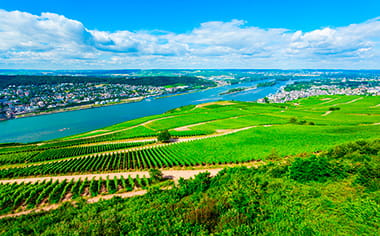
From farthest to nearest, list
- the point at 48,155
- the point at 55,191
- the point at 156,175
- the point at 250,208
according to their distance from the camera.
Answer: the point at 48,155 → the point at 156,175 → the point at 55,191 → the point at 250,208

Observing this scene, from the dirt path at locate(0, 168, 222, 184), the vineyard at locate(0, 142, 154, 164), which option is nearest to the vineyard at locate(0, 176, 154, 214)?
the dirt path at locate(0, 168, 222, 184)

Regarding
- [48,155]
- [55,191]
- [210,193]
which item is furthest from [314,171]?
[48,155]

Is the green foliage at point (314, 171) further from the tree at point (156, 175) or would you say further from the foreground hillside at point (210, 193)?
the tree at point (156, 175)

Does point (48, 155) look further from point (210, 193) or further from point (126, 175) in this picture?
point (210, 193)

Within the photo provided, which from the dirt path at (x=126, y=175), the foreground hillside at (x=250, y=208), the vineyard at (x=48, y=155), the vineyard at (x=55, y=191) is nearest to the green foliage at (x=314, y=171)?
Result: the foreground hillside at (x=250, y=208)

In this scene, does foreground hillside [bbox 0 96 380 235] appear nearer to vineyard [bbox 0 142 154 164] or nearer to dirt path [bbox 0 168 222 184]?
dirt path [bbox 0 168 222 184]
